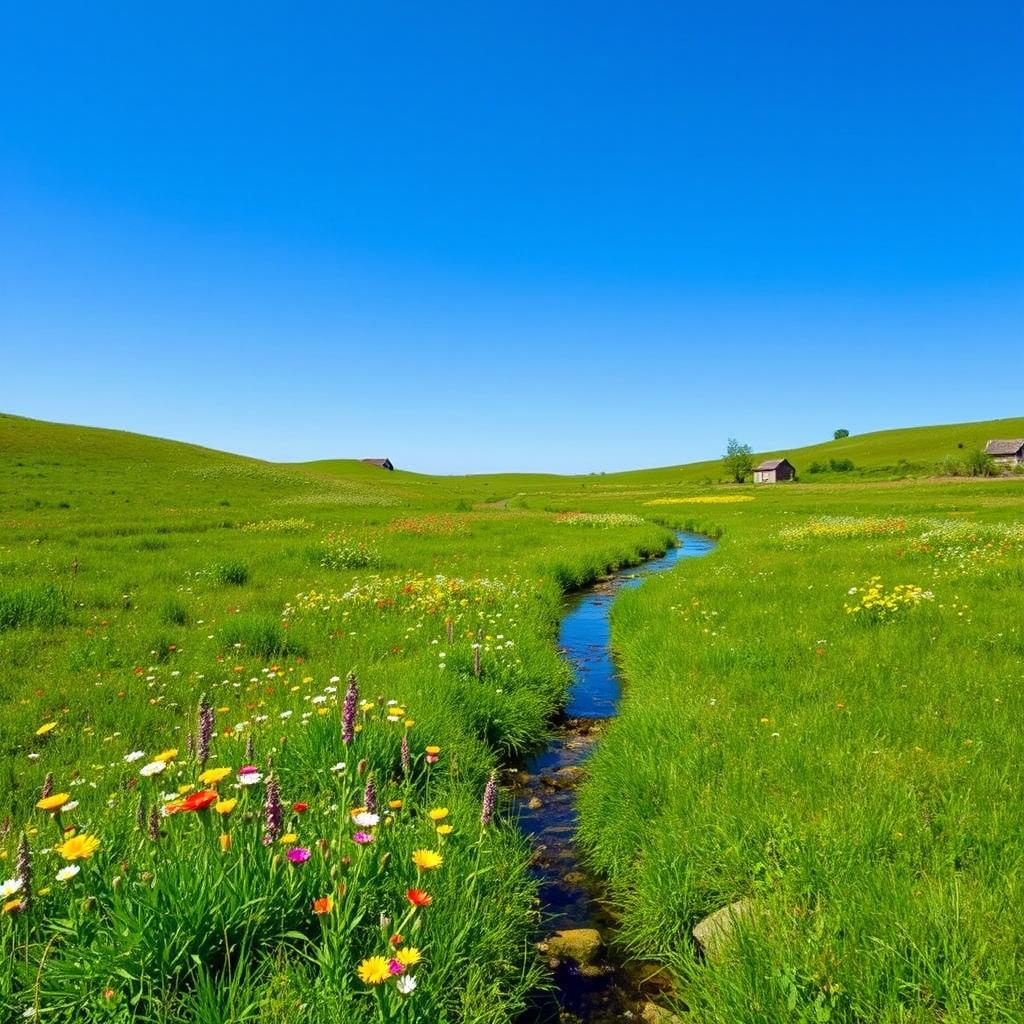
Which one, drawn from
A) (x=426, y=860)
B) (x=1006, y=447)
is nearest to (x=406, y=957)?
(x=426, y=860)

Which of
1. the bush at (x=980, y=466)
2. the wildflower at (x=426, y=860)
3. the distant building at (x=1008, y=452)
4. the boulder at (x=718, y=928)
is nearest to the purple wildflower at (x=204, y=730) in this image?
the wildflower at (x=426, y=860)

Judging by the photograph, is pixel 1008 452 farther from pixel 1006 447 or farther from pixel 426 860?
pixel 426 860

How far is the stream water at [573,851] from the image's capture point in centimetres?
432

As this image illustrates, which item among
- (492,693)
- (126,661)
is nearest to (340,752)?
(492,693)

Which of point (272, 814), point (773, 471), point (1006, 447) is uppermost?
point (1006, 447)

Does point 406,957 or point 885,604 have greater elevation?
point 406,957

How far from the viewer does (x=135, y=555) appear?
66.4 feet

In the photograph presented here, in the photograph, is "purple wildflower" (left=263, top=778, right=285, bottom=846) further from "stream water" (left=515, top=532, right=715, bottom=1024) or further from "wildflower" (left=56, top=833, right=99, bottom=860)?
"stream water" (left=515, top=532, right=715, bottom=1024)

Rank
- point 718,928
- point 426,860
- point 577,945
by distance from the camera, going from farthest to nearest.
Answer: point 577,945, point 718,928, point 426,860

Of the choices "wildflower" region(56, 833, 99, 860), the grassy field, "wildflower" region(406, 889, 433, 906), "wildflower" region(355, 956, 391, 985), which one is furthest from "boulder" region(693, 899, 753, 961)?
"wildflower" region(56, 833, 99, 860)

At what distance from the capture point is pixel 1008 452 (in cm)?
11006

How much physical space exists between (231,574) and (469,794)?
43.9 ft

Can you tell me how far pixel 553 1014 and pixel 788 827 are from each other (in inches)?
88.4

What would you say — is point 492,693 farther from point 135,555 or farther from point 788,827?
point 135,555
